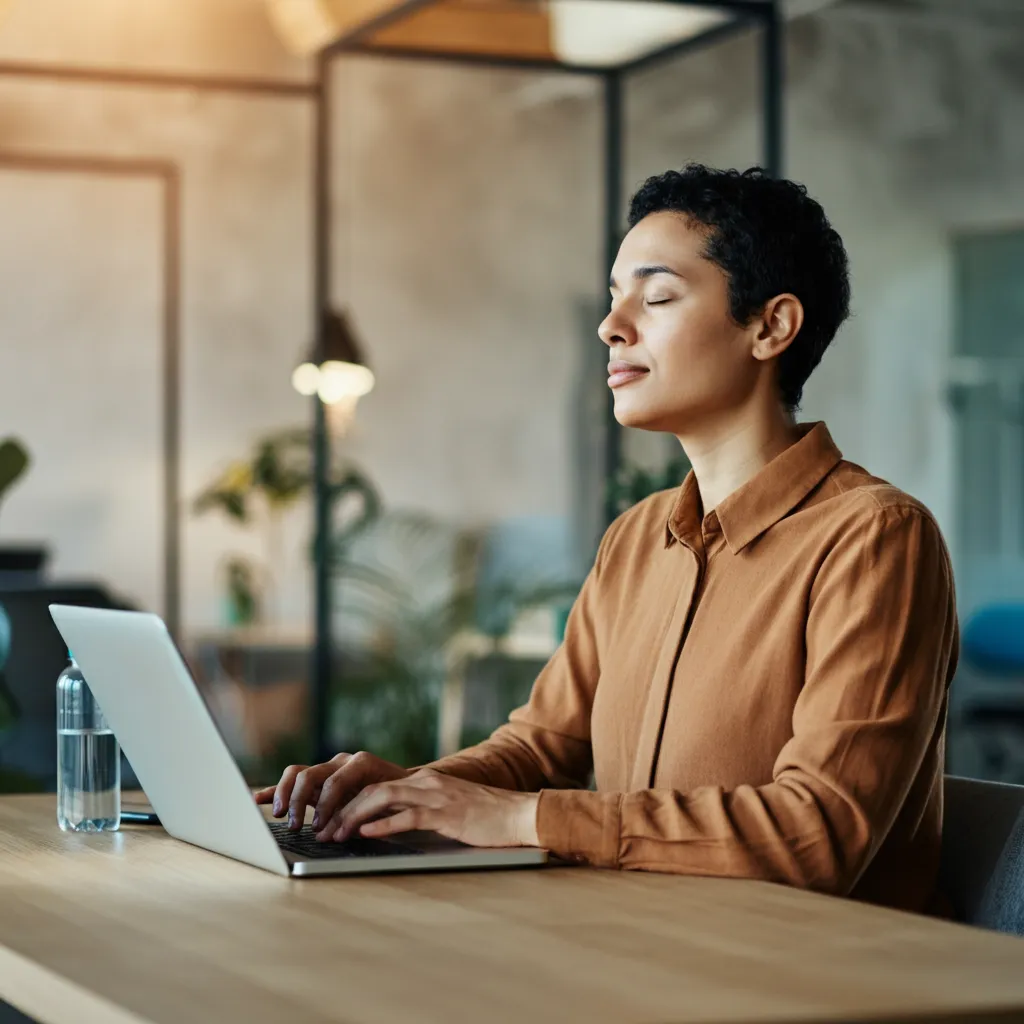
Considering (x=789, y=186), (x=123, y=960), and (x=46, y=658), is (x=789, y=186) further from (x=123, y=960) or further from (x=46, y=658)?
(x=46, y=658)

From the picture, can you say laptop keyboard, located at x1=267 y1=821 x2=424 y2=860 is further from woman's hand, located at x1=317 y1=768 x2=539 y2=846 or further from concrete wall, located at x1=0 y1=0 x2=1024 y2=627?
concrete wall, located at x1=0 y1=0 x2=1024 y2=627

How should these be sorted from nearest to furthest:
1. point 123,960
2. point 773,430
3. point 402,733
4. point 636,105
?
point 123,960
point 773,430
point 636,105
point 402,733

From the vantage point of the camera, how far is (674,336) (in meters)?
1.93

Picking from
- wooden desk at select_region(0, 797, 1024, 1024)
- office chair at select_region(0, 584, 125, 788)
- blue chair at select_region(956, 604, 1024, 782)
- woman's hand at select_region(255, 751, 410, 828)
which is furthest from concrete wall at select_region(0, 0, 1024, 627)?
wooden desk at select_region(0, 797, 1024, 1024)

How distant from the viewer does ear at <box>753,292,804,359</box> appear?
1.96m

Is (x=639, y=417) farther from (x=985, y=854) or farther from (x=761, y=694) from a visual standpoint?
(x=985, y=854)

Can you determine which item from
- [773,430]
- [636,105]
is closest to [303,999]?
[773,430]

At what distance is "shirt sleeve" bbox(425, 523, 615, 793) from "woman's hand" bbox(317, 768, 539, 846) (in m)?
0.41

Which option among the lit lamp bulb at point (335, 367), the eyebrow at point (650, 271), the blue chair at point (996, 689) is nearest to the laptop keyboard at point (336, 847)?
the eyebrow at point (650, 271)

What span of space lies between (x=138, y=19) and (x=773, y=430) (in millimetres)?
7368

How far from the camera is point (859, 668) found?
168 cm

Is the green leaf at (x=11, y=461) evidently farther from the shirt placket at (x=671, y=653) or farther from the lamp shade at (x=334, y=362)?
the lamp shade at (x=334, y=362)

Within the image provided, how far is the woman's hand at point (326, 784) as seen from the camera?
70.7 inches

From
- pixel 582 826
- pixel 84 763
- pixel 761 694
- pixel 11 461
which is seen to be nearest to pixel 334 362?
pixel 11 461
